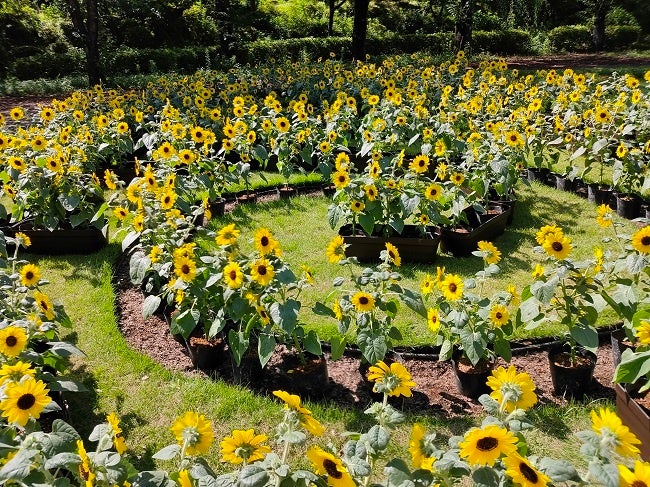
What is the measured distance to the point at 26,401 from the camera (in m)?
1.66

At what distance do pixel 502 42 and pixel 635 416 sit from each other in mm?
25198

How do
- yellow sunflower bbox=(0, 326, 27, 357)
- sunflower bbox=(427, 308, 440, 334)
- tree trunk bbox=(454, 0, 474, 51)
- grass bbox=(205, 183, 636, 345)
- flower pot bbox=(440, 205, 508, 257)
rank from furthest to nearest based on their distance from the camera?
tree trunk bbox=(454, 0, 474, 51) → flower pot bbox=(440, 205, 508, 257) → grass bbox=(205, 183, 636, 345) → sunflower bbox=(427, 308, 440, 334) → yellow sunflower bbox=(0, 326, 27, 357)

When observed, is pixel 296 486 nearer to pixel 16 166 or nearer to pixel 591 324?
pixel 591 324

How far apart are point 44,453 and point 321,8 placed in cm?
3106

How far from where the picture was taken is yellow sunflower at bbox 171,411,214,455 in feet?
4.89

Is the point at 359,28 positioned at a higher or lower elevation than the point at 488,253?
higher

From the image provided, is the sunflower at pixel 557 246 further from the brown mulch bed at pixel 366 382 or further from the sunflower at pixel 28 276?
the sunflower at pixel 28 276

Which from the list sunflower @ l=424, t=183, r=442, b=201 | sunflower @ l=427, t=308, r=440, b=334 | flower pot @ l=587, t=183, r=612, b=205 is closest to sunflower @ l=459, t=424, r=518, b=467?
sunflower @ l=427, t=308, r=440, b=334

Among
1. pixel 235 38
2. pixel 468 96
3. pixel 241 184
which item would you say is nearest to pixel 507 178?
pixel 468 96

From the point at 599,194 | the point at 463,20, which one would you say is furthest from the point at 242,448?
the point at 463,20

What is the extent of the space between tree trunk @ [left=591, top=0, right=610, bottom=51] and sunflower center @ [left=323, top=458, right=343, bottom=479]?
91.6 ft

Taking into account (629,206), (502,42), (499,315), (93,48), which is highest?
(502,42)

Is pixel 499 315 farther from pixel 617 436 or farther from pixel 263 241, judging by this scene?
pixel 617 436

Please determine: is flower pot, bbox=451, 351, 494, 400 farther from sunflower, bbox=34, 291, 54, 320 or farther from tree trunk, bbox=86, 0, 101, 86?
tree trunk, bbox=86, 0, 101, 86
